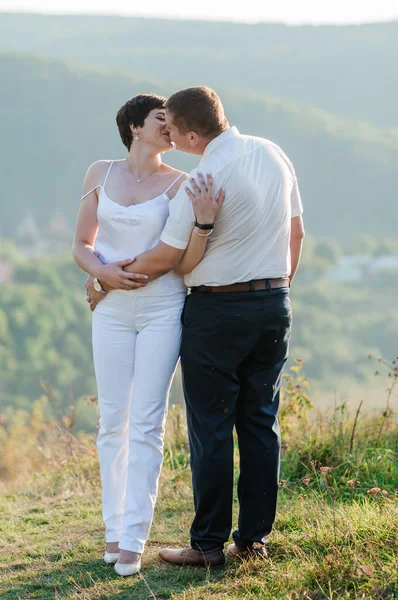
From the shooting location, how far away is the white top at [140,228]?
10.1 ft

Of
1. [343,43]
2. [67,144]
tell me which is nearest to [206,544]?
[67,144]

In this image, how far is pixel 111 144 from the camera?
76.6 m

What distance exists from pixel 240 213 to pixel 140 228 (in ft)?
1.48

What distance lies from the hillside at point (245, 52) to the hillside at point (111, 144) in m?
6.88

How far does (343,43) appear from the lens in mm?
104062

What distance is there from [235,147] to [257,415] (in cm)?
101

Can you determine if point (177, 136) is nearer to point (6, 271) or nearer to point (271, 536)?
point (271, 536)

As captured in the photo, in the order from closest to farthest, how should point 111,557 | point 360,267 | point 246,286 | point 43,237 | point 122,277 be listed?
1. point 246,286
2. point 122,277
3. point 111,557
4. point 43,237
5. point 360,267

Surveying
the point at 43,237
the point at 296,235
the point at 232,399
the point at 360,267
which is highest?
the point at 296,235

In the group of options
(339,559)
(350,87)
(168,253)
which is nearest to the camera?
(339,559)

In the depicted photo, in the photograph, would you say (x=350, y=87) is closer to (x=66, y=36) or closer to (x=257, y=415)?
(x=66, y=36)

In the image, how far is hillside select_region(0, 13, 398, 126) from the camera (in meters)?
94.1

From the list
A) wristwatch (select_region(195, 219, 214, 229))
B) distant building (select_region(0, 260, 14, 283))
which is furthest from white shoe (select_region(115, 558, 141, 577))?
distant building (select_region(0, 260, 14, 283))

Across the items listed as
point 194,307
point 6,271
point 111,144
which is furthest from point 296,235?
point 111,144
